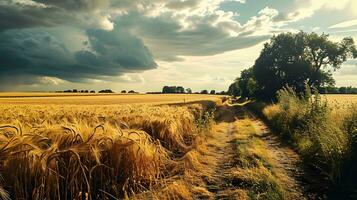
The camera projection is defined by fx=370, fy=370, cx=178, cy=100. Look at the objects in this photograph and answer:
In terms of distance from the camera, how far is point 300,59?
60.0m

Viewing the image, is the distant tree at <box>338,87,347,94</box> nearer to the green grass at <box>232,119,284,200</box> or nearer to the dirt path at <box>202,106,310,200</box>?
the dirt path at <box>202,106,310,200</box>

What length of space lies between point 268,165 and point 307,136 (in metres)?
5.21

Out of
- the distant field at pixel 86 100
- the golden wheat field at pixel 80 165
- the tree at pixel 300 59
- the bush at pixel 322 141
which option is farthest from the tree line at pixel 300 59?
the golden wheat field at pixel 80 165

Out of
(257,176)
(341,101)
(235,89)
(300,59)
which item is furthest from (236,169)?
(235,89)

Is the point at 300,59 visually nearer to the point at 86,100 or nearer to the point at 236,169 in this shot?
the point at 86,100

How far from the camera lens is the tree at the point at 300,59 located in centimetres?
5903

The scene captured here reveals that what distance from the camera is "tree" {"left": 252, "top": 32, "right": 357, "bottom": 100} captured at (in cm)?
5903

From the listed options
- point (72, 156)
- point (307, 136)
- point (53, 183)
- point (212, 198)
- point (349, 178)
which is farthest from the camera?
point (307, 136)

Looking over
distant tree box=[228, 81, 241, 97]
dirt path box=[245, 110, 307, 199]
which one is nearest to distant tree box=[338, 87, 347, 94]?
distant tree box=[228, 81, 241, 97]

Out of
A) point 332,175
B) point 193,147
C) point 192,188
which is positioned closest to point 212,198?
point 192,188

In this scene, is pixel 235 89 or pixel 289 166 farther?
pixel 235 89

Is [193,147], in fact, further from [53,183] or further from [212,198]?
[53,183]

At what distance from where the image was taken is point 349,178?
32.5 ft

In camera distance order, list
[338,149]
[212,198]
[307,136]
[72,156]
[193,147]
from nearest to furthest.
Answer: [72,156] → [212,198] → [338,149] → [193,147] → [307,136]
